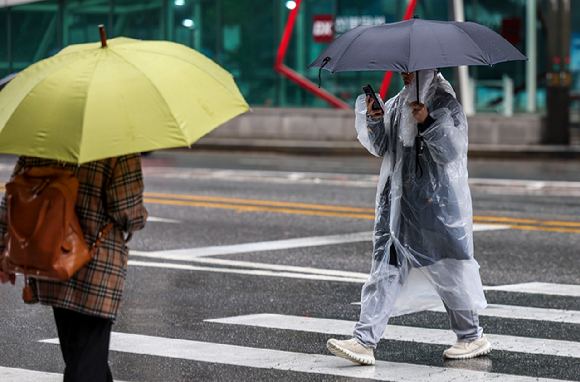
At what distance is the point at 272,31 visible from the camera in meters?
25.6

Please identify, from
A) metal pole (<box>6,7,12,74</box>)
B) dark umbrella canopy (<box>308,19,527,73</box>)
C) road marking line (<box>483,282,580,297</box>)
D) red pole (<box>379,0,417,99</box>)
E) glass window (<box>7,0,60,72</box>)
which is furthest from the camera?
metal pole (<box>6,7,12,74</box>)

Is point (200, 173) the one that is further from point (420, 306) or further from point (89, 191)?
point (89, 191)

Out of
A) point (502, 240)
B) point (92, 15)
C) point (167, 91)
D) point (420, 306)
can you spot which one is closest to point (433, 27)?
point (420, 306)

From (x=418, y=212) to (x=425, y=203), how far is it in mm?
59

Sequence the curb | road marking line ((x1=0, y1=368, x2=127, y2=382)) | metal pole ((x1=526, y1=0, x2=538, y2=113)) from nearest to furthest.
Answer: road marking line ((x1=0, y1=368, x2=127, y2=382)), the curb, metal pole ((x1=526, y1=0, x2=538, y2=113))

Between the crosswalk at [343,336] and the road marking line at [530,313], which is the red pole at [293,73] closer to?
the crosswalk at [343,336]

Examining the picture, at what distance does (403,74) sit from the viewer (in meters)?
5.06

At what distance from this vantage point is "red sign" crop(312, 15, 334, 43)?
81.4 ft

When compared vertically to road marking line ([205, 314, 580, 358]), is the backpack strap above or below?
above

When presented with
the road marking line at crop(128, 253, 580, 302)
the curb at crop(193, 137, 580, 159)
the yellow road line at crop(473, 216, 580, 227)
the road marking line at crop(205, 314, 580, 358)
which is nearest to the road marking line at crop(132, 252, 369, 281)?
the road marking line at crop(128, 253, 580, 302)

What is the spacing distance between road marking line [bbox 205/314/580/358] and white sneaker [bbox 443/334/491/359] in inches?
9.8

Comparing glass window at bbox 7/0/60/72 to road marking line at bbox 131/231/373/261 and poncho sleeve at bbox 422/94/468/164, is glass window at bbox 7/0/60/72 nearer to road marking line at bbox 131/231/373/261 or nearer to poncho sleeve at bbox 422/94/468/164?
road marking line at bbox 131/231/373/261

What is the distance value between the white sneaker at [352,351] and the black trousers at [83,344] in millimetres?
1632

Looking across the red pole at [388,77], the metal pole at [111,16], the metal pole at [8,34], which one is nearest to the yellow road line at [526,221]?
the red pole at [388,77]
